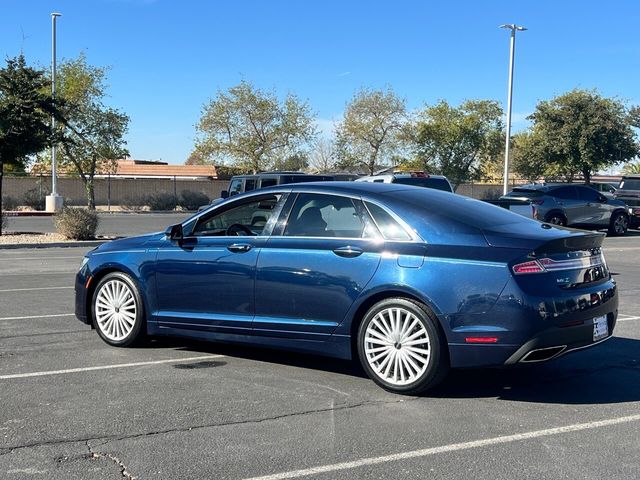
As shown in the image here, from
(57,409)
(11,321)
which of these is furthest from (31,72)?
(57,409)

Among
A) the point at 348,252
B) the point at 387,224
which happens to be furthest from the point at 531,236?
the point at 348,252

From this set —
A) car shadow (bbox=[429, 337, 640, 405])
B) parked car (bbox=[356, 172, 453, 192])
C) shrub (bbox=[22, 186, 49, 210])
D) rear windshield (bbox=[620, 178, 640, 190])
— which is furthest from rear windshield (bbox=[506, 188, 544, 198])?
shrub (bbox=[22, 186, 49, 210])

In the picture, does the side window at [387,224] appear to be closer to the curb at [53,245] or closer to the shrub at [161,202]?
the curb at [53,245]

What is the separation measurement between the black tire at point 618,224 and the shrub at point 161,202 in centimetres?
2702

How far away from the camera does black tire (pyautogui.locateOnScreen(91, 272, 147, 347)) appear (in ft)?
22.6

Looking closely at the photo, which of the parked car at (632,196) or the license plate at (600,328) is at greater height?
the parked car at (632,196)

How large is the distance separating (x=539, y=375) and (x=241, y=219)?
3111mm

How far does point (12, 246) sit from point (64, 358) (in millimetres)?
14330

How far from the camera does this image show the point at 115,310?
23.2ft

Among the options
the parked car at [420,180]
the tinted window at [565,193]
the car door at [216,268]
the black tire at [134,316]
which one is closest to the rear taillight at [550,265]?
the car door at [216,268]

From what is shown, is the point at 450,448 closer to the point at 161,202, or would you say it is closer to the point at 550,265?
the point at 550,265

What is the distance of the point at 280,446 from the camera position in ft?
14.6

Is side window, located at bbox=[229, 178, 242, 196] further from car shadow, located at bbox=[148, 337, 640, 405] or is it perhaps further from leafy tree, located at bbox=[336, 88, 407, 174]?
leafy tree, located at bbox=[336, 88, 407, 174]

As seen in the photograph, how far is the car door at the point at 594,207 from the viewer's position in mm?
22484
